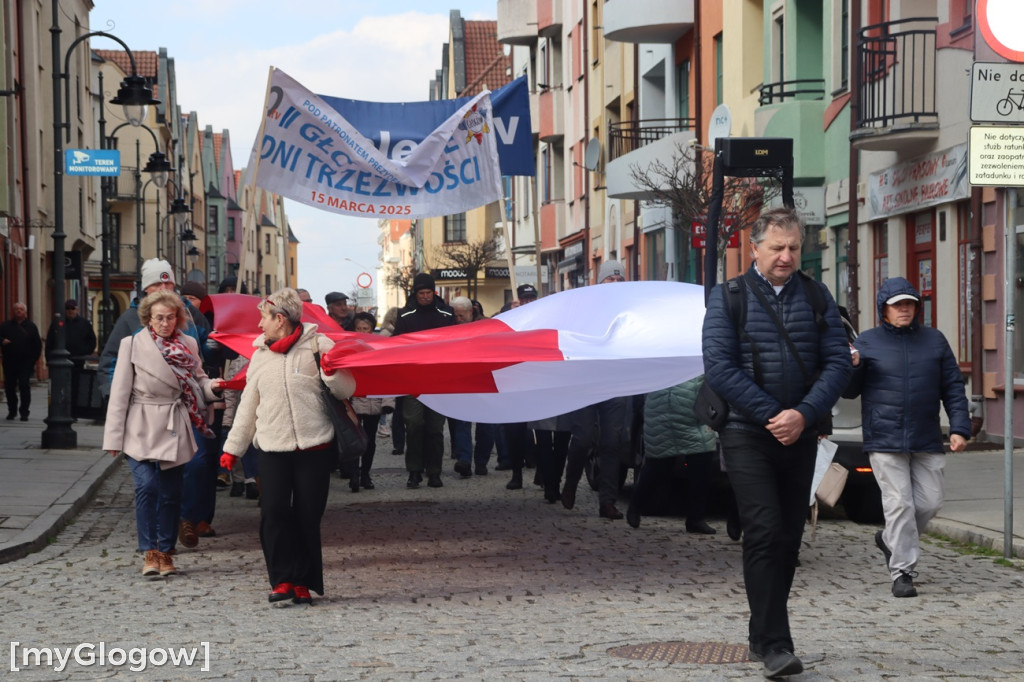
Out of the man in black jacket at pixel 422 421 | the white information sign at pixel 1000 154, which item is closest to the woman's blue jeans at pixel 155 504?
the man in black jacket at pixel 422 421

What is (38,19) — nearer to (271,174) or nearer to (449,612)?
(271,174)

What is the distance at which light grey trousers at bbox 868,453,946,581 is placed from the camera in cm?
904

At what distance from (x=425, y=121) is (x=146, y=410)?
5052 millimetres

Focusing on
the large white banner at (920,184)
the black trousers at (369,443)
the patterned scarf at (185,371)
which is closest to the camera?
the patterned scarf at (185,371)

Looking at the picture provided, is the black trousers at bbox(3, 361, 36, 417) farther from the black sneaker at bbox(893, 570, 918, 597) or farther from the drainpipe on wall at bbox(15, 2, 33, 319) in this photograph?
the black sneaker at bbox(893, 570, 918, 597)

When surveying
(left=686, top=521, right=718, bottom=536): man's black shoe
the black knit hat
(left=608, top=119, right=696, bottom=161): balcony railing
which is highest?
(left=608, top=119, right=696, bottom=161): balcony railing

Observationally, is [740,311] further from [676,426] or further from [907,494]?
[676,426]

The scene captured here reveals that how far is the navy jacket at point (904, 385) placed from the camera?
9.12 meters

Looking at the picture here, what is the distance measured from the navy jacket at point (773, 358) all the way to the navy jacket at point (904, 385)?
2.31 meters

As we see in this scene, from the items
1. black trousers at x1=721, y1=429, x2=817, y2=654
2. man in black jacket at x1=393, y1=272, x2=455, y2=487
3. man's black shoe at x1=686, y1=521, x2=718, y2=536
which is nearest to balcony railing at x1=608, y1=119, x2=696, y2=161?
man in black jacket at x1=393, y1=272, x2=455, y2=487

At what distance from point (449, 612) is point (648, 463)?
152 inches

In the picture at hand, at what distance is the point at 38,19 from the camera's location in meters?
40.8

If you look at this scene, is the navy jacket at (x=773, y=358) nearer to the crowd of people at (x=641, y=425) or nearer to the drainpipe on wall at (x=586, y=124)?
the crowd of people at (x=641, y=425)

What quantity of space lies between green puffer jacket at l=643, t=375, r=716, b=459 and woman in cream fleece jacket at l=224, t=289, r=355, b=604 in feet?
11.6
